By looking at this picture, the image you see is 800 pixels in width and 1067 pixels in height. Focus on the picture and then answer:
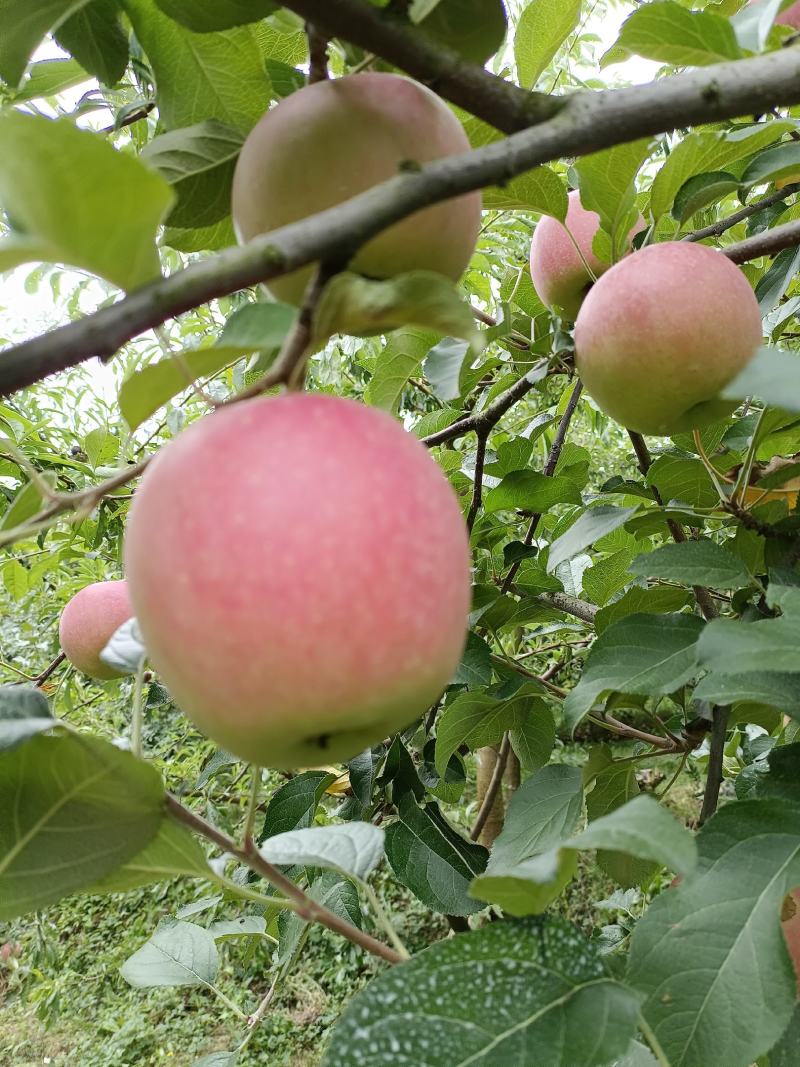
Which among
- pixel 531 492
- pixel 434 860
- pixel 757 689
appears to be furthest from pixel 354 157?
pixel 434 860

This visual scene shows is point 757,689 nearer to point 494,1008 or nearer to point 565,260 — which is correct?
point 494,1008

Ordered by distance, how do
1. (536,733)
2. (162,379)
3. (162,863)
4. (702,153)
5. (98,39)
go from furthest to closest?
1. (536,733)
2. (702,153)
3. (98,39)
4. (162,863)
5. (162,379)

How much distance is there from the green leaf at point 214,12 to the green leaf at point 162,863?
1.88 ft

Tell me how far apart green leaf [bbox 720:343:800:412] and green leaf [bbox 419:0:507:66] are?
319 millimetres

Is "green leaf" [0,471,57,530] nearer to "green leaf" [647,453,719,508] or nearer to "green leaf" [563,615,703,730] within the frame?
"green leaf" [563,615,703,730]

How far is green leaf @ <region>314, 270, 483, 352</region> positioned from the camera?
0.41 m

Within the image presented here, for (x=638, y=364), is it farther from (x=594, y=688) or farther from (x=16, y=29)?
(x=16, y=29)

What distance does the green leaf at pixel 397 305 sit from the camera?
0.41 m

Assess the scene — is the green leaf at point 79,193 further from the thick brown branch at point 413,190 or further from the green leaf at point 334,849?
the green leaf at point 334,849

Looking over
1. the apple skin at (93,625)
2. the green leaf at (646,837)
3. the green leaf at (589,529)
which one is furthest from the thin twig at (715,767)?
the apple skin at (93,625)

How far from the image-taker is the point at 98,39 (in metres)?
0.72

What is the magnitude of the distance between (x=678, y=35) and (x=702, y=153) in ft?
0.62

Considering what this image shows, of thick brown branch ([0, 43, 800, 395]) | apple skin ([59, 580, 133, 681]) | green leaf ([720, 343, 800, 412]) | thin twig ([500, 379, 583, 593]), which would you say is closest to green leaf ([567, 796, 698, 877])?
green leaf ([720, 343, 800, 412])

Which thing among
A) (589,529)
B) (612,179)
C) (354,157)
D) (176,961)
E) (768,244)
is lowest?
(176,961)
